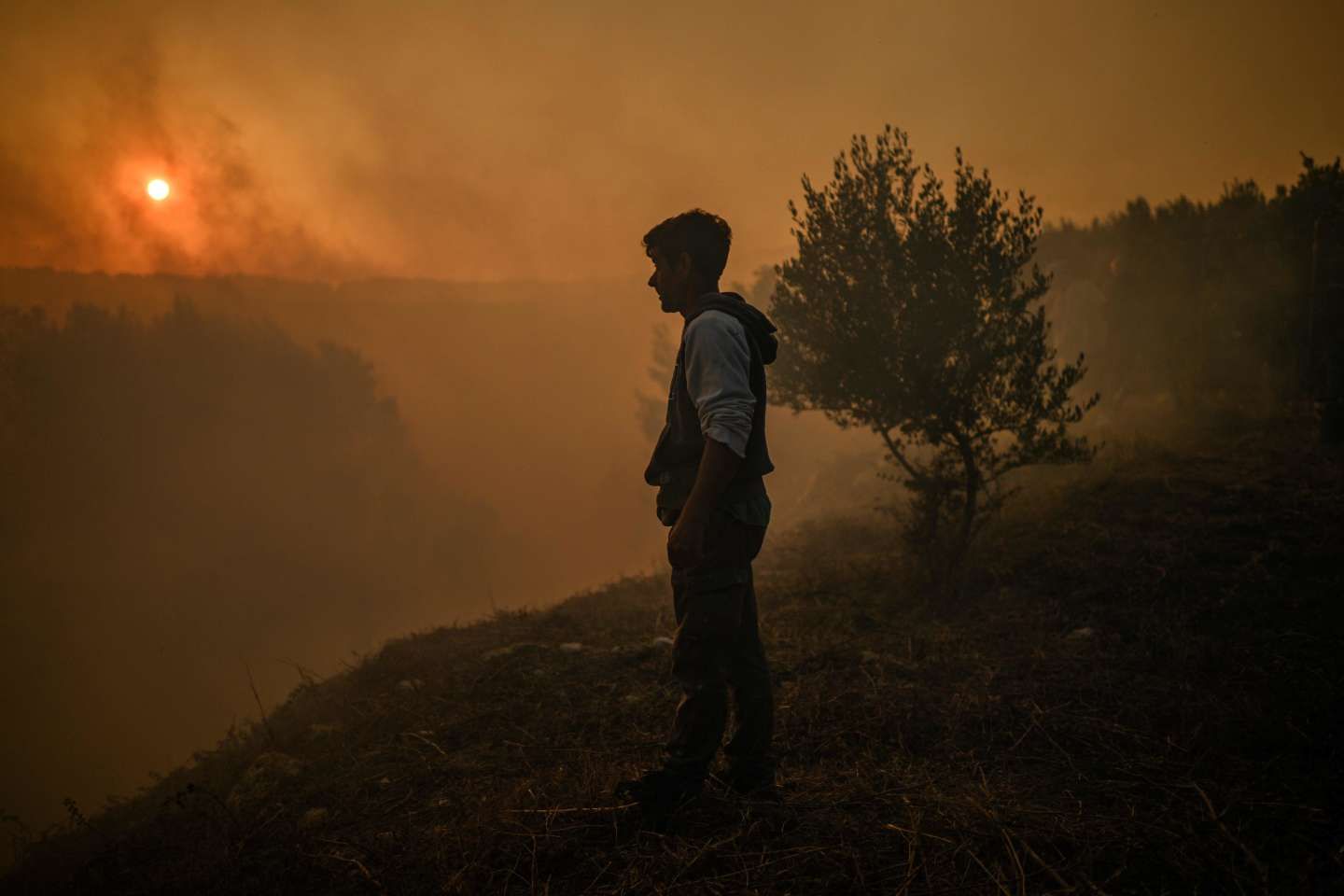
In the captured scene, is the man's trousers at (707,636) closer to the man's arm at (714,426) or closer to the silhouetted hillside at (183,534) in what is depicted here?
the man's arm at (714,426)

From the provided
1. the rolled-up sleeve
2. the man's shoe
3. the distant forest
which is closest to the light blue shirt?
the rolled-up sleeve

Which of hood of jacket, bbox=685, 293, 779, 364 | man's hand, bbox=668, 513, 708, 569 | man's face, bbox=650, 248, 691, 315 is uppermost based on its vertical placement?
man's face, bbox=650, 248, 691, 315

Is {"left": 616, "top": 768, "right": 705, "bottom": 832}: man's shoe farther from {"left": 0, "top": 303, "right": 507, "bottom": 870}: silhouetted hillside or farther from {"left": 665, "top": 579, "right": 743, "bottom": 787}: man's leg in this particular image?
{"left": 0, "top": 303, "right": 507, "bottom": 870}: silhouetted hillside

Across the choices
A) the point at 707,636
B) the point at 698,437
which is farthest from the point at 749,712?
the point at 698,437

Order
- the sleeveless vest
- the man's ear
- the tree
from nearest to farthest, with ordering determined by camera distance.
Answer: the sleeveless vest < the man's ear < the tree

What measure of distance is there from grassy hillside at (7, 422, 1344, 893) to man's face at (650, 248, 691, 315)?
2.50 metres

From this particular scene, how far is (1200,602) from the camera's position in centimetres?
695

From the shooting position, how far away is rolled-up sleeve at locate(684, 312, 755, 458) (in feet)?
9.07

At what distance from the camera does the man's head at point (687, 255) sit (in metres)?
3.26

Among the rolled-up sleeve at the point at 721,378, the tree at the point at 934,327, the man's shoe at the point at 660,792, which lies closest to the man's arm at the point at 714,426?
the rolled-up sleeve at the point at 721,378

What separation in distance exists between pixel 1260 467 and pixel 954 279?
7308 mm

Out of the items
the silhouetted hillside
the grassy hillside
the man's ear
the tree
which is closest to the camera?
the grassy hillside

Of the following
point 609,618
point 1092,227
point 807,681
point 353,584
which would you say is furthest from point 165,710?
point 1092,227

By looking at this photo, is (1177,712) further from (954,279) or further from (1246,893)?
(954,279)
